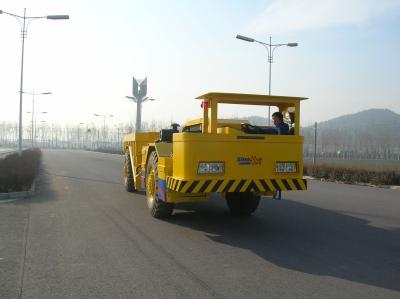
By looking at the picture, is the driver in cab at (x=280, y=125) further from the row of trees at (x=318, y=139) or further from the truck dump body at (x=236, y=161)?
the row of trees at (x=318, y=139)

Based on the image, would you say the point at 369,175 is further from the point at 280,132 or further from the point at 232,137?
the point at 232,137

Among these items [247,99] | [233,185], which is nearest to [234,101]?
[247,99]

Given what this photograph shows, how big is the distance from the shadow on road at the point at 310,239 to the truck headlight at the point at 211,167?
1099mm

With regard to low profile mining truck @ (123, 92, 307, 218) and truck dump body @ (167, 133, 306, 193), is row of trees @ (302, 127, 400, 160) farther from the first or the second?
truck dump body @ (167, 133, 306, 193)

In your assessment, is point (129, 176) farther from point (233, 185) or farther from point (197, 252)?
point (197, 252)

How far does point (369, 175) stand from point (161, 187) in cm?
1256

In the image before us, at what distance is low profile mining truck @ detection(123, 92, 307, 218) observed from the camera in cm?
746

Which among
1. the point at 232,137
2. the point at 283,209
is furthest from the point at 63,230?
the point at 283,209

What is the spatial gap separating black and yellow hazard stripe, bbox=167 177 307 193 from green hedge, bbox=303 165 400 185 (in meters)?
11.2

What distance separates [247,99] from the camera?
8.30 metres

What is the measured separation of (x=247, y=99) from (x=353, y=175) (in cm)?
1229

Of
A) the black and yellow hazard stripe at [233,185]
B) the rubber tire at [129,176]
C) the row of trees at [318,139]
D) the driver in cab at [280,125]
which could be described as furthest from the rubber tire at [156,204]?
the row of trees at [318,139]

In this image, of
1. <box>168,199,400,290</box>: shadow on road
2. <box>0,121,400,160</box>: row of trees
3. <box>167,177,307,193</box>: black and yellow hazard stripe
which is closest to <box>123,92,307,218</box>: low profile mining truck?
<box>167,177,307,193</box>: black and yellow hazard stripe

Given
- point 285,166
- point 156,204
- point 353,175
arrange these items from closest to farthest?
point 285,166 < point 156,204 < point 353,175
